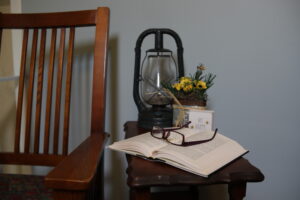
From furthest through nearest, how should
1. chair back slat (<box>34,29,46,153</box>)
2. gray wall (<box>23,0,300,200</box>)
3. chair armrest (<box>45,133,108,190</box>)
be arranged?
gray wall (<box>23,0,300,200</box>) → chair back slat (<box>34,29,46,153</box>) → chair armrest (<box>45,133,108,190</box>)

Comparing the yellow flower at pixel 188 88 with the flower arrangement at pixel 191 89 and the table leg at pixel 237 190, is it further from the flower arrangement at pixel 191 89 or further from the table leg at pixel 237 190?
the table leg at pixel 237 190

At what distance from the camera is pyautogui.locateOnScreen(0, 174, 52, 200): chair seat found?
2.27 ft

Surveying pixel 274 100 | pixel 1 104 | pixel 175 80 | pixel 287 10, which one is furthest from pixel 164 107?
pixel 1 104

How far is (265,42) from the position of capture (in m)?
0.99

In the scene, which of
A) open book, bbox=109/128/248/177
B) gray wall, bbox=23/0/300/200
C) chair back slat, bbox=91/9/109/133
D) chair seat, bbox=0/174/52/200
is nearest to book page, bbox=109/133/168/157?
open book, bbox=109/128/248/177

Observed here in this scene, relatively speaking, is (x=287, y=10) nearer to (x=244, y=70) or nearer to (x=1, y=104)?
(x=244, y=70)

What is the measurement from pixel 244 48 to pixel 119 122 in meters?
0.59

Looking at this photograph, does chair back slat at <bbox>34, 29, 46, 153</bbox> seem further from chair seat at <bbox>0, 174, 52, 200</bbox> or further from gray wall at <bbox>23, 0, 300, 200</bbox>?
gray wall at <bbox>23, 0, 300, 200</bbox>

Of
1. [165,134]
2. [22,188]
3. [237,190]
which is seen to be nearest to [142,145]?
[165,134]

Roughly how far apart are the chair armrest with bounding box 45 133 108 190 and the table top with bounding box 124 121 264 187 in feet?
0.28

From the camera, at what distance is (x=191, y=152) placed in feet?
1.83

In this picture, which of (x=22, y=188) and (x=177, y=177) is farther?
(x=22, y=188)

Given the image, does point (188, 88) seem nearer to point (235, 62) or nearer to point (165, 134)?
point (165, 134)

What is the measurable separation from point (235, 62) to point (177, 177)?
649 millimetres
